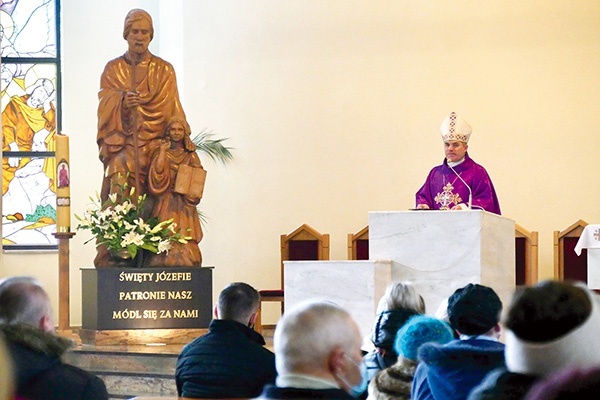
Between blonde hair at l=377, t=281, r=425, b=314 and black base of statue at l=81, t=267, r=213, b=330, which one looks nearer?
blonde hair at l=377, t=281, r=425, b=314

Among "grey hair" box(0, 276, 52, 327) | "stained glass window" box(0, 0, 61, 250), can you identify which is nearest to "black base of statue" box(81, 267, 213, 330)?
"stained glass window" box(0, 0, 61, 250)

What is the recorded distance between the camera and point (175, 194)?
9.64 m

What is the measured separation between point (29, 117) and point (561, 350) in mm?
12024

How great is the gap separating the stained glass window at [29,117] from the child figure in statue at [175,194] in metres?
3.80

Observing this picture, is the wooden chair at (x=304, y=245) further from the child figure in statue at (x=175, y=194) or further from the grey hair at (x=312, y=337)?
the grey hair at (x=312, y=337)

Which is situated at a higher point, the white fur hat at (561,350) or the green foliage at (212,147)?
the green foliage at (212,147)

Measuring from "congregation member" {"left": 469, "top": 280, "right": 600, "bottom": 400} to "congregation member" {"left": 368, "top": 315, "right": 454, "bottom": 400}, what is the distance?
5.31ft

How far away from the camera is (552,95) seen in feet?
39.7

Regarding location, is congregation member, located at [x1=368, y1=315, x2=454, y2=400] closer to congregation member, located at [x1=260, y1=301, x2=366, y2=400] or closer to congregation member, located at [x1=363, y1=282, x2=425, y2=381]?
congregation member, located at [x1=363, y1=282, x2=425, y2=381]

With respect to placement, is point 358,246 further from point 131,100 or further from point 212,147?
point 131,100

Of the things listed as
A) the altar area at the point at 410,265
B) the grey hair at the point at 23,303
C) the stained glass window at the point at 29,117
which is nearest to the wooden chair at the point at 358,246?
the altar area at the point at 410,265

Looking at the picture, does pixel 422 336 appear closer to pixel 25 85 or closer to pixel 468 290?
pixel 468 290

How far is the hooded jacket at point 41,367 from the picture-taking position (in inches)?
116

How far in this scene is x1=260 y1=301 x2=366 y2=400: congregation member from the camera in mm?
2504
